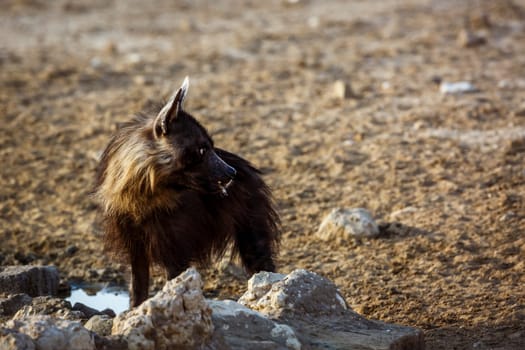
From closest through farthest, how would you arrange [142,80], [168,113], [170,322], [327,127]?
[170,322]
[168,113]
[327,127]
[142,80]

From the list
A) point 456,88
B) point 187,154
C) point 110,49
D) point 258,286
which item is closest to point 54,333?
point 258,286

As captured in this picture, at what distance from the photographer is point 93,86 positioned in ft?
41.1

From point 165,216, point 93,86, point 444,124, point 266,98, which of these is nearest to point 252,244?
point 165,216

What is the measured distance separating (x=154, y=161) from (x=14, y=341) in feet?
6.20

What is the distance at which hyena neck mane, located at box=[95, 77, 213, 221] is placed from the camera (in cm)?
612

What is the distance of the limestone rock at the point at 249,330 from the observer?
198 inches

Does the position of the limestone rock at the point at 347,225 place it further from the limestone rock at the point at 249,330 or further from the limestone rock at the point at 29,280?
the limestone rock at the point at 249,330

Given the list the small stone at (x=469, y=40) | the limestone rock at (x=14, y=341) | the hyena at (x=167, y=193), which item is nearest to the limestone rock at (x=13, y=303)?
the hyena at (x=167, y=193)

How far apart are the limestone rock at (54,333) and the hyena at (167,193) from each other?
1.59 m

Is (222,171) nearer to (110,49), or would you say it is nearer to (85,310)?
(85,310)

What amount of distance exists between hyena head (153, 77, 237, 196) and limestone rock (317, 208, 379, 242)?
1821mm

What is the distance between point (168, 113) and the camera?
239 inches

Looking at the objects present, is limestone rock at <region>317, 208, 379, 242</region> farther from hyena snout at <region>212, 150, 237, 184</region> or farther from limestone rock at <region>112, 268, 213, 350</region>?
limestone rock at <region>112, 268, 213, 350</region>

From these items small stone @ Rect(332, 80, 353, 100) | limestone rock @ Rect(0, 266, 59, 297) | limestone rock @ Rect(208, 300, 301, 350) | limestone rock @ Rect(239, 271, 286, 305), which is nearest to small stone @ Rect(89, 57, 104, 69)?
small stone @ Rect(332, 80, 353, 100)
